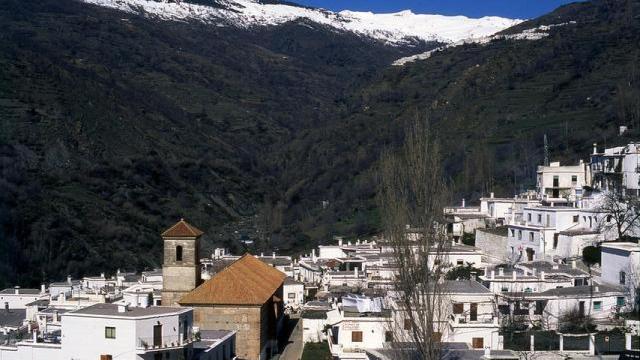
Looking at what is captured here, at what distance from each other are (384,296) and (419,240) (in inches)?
243

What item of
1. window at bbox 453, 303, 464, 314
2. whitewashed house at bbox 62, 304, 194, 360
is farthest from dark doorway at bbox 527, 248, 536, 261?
whitewashed house at bbox 62, 304, 194, 360

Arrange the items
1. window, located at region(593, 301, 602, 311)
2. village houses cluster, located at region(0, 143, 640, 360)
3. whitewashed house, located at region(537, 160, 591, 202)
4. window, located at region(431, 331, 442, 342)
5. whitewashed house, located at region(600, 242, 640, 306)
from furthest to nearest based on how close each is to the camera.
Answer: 1. whitewashed house, located at region(537, 160, 591, 202)
2. whitewashed house, located at region(600, 242, 640, 306)
3. window, located at region(593, 301, 602, 311)
4. village houses cluster, located at region(0, 143, 640, 360)
5. window, located at region(431, 331, 442, 342)

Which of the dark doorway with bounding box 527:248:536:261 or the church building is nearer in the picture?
the church building

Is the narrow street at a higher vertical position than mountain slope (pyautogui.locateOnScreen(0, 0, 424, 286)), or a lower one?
lower

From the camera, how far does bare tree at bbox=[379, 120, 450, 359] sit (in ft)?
60.7

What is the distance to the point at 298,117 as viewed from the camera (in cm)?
14488

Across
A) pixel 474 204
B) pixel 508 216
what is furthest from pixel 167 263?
pixel 474 204

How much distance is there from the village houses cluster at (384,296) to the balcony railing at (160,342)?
2 centimetres

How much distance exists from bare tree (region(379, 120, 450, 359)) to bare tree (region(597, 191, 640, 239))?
11.5 m

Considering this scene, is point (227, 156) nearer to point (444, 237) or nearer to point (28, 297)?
point (28, 297)

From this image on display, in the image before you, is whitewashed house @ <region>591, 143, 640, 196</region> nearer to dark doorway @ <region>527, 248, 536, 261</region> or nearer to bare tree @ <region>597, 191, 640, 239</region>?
bare tree @ <region>597, 191, 640, 239</region>

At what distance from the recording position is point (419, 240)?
63.1ft

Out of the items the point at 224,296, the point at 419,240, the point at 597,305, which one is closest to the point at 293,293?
the point at 224,296

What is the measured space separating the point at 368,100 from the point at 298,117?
46201 millimetres
